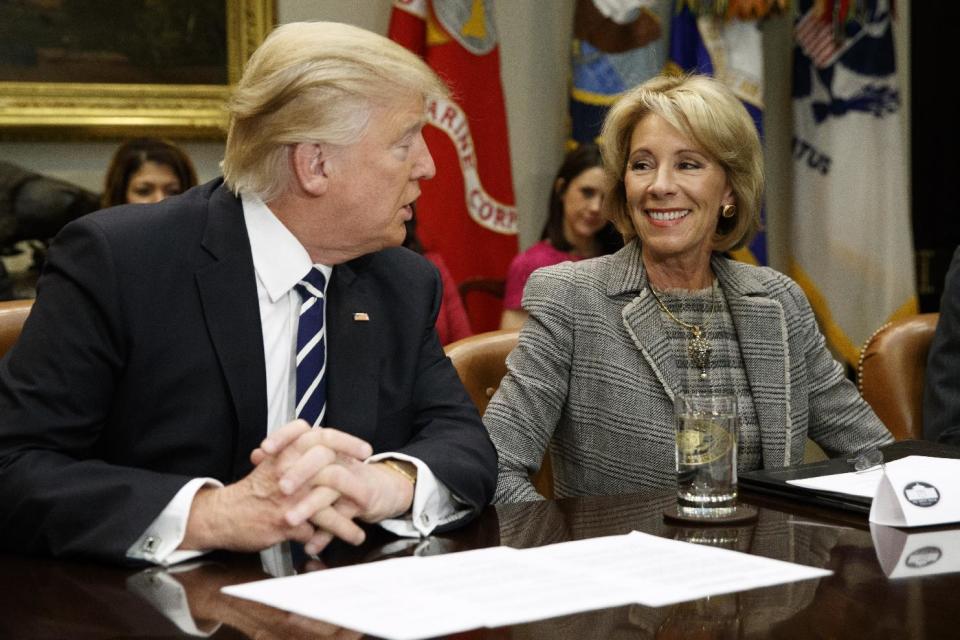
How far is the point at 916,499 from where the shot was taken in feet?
5.12

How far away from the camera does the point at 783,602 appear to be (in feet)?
3.98

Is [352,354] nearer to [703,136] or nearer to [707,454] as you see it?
[707,454]

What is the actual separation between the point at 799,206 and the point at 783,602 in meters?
4.27

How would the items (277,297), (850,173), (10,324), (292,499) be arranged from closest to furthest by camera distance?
(292,499), (277,297), (10,324), (850,173)

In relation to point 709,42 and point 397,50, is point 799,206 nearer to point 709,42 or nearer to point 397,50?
point 709,42

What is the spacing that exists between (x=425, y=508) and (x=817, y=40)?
13.3 ft

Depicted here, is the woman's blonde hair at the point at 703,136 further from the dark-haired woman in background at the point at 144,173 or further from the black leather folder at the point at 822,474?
the dark-haired woman in background at the point at 144,173

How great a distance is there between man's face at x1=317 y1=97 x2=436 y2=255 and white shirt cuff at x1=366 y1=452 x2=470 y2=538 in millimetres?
397

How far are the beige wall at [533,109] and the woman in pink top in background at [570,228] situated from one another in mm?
350

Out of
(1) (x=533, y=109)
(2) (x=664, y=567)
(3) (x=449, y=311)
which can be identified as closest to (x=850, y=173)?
(1) (x=533, y=109)

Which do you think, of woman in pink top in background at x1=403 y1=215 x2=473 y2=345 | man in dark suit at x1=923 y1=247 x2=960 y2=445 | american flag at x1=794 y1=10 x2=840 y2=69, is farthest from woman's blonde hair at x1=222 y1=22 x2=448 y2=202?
american flag at x1=794 y1=10 x2=840 y2=69

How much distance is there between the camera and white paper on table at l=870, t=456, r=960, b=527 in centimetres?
155

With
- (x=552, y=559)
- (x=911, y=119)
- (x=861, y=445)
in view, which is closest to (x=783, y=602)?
(x=552, y=559)

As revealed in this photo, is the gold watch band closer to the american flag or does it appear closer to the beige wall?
the beige wall
